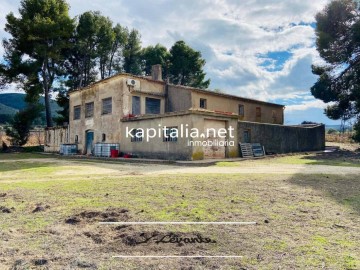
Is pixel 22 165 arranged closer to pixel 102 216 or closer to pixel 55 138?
Answer: pixel 102 216

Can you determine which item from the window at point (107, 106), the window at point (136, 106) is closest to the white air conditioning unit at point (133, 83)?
the window at point (136, 106)

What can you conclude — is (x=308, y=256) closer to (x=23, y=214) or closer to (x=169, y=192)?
(x=169, y=192)

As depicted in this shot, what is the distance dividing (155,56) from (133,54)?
3590 mm

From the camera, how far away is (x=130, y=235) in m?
4.34

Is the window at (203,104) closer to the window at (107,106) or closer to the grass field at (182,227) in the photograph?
the window at (107,106)

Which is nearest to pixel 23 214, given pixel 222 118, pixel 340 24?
pixel 222 118

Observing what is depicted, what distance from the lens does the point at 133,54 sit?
48562mm

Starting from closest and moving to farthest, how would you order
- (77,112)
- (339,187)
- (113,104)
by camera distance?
(339,187) < (113,104) < (77,112)

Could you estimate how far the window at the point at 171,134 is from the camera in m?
18.9

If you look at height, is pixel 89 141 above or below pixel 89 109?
below

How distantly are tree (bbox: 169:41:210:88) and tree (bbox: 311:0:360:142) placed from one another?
69.7 ft

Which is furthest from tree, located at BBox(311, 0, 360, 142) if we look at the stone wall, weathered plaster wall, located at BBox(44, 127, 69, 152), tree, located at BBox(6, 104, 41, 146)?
tree, located at BBox(6, 104, 41, 146)

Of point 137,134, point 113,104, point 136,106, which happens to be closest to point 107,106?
point 113,104

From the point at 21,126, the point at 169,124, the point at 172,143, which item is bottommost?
the point at 172,143
